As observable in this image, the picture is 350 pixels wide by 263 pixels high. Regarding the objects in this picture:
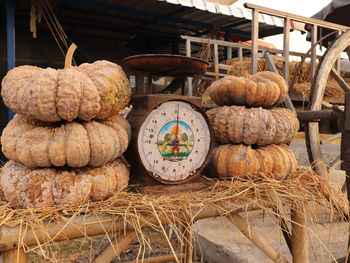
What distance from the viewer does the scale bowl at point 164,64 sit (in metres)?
1.12

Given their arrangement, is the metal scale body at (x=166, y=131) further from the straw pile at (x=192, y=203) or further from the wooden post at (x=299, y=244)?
the wooden post at (x=299, y=244)

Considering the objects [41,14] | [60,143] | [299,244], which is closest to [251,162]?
[299,244]

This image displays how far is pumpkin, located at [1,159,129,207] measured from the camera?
95 cm

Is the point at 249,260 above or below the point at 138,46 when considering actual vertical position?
below

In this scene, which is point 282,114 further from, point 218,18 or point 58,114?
point 218,18

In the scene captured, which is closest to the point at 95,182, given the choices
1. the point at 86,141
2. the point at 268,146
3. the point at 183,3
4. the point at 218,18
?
the point at 86,141

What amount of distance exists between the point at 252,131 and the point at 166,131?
0.39 metres

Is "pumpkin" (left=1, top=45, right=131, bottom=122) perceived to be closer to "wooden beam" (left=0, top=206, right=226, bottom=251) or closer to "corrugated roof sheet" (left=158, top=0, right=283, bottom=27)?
"wooden beam" (left=0, top=206, right=226, bottom=251)

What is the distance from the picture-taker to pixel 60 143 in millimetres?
973

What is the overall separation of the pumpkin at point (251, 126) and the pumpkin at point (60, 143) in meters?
0.52

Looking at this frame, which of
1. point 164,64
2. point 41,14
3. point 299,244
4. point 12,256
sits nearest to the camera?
point 12,256

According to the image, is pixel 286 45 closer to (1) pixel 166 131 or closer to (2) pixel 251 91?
→ (2) pixel 251 91

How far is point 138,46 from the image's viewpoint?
7.52m

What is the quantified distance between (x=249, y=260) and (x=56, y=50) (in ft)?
19.8
